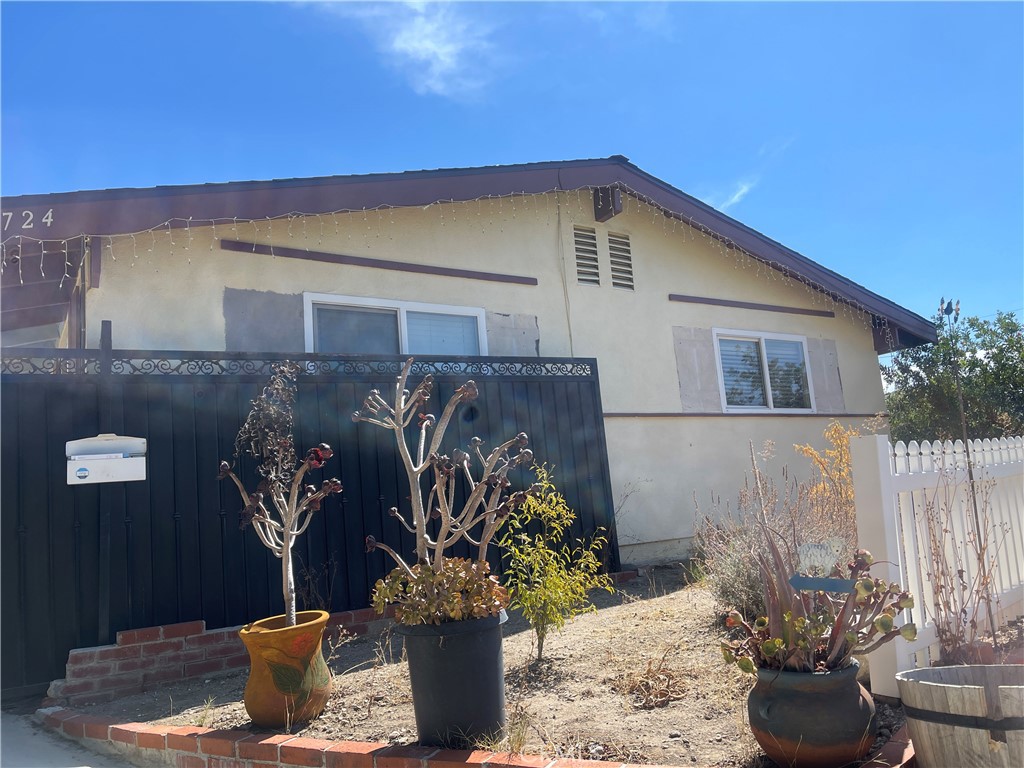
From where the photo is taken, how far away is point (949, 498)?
446cm

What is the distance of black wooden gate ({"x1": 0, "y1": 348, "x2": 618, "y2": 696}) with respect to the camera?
16.8 ft

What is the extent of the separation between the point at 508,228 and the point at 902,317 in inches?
265

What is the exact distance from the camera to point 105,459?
5336mm

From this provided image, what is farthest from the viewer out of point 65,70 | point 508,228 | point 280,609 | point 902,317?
point 902,317

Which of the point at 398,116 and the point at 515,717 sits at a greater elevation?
the point at 398,116

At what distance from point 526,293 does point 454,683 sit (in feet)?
18.7

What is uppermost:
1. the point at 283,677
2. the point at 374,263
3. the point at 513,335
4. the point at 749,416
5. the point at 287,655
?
the point at 374,263

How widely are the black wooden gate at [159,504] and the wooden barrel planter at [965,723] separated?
14.3 feet

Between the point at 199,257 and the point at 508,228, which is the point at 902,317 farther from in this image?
the point at 199,257

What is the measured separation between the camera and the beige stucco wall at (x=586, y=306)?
6480 millimetres

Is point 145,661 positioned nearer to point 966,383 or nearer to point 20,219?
point 20,219

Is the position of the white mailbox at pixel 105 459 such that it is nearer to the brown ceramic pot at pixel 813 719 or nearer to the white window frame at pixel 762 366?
the brown ceramic pot at pixel 813 719

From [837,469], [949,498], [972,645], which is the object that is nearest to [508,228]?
[837,469]

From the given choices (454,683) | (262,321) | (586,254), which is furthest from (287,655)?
(586,254)
